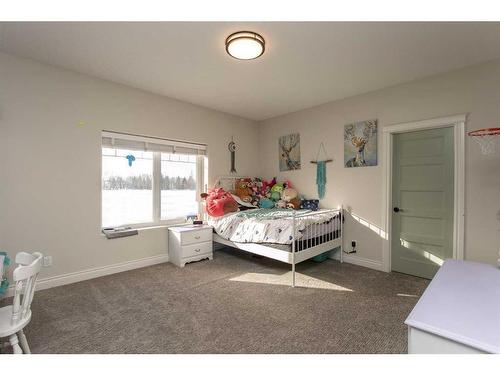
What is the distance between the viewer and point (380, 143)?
315 centimetres

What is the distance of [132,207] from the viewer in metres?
3.28

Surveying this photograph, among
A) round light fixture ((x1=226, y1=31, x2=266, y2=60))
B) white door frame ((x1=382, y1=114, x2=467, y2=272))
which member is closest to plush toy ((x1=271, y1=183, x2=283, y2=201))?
white door frame ((x1=382, y1=114, x2=467, y2=272))

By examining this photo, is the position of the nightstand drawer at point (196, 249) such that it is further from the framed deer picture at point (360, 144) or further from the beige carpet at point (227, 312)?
the framed deer picture at point (360, 144)

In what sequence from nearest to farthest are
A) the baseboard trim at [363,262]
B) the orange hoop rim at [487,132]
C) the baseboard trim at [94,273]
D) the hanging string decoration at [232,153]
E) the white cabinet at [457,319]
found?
the white cabinet at [457,319] → the orange hoop rim at [487,132] → the baseboard trim at [94,273] → the baseboard trim at [363,262] → the hanging string decoration at [232,153]

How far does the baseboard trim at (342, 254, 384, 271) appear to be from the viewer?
10.4 feet

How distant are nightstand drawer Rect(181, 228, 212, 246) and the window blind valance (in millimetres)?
1238

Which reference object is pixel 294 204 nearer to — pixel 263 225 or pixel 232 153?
pixel 263 225

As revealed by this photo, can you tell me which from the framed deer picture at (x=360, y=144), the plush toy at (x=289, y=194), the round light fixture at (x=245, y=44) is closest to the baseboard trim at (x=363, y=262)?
the plush toy at (x=289, y=194)

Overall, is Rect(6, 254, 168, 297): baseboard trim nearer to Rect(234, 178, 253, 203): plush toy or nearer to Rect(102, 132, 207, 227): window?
Rect(102, 132, 207, 227): window

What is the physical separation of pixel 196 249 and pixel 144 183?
3.92ft

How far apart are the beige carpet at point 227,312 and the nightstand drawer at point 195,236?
401 mm

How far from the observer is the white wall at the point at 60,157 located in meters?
2.36

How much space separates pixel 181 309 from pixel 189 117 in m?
→ 2.71
